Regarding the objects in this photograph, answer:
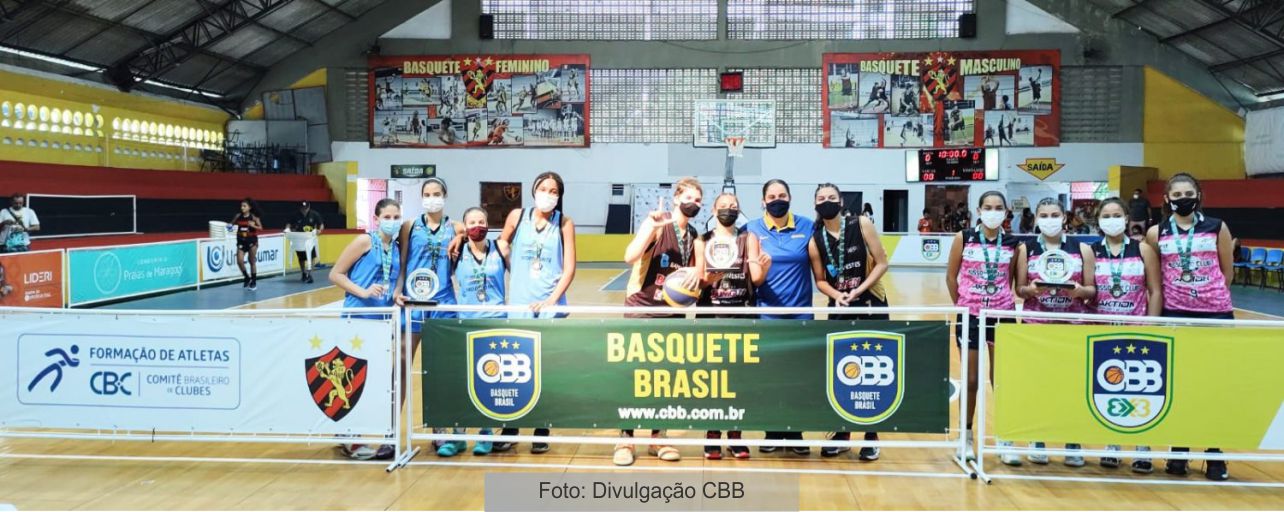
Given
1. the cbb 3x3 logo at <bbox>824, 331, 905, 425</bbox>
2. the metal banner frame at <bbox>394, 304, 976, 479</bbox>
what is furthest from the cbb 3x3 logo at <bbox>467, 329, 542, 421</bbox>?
the cbb 3x3 logo at <bbox>824, 331, 905, 425</bbox>

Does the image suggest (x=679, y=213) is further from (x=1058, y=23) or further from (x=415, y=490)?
(x=1058, y=23)

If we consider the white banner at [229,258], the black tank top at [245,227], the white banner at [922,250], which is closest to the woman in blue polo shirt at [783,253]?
the black tank top at [245,227]

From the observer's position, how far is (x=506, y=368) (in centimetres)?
527

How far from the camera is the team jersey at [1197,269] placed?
5.21m

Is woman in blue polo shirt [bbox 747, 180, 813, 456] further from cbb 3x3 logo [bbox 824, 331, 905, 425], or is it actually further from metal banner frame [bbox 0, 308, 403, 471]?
metal banner frame [bbox 0, 308, 403, 471]

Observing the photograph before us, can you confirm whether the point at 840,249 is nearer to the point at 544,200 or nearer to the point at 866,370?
the point at 866,370

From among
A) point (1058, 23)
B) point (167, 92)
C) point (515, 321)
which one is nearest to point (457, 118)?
point (167, 92)

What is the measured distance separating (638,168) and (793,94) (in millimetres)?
5510

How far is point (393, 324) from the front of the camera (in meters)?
5.27

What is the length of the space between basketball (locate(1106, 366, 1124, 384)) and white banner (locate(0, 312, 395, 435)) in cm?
419

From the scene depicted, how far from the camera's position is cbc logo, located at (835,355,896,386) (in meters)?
5.12

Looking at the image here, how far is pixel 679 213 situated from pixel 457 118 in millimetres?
24458

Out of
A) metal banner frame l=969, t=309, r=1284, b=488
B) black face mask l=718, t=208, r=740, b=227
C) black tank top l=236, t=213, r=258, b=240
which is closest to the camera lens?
metal banner frame l=969, t=309, r=1284, b=488
